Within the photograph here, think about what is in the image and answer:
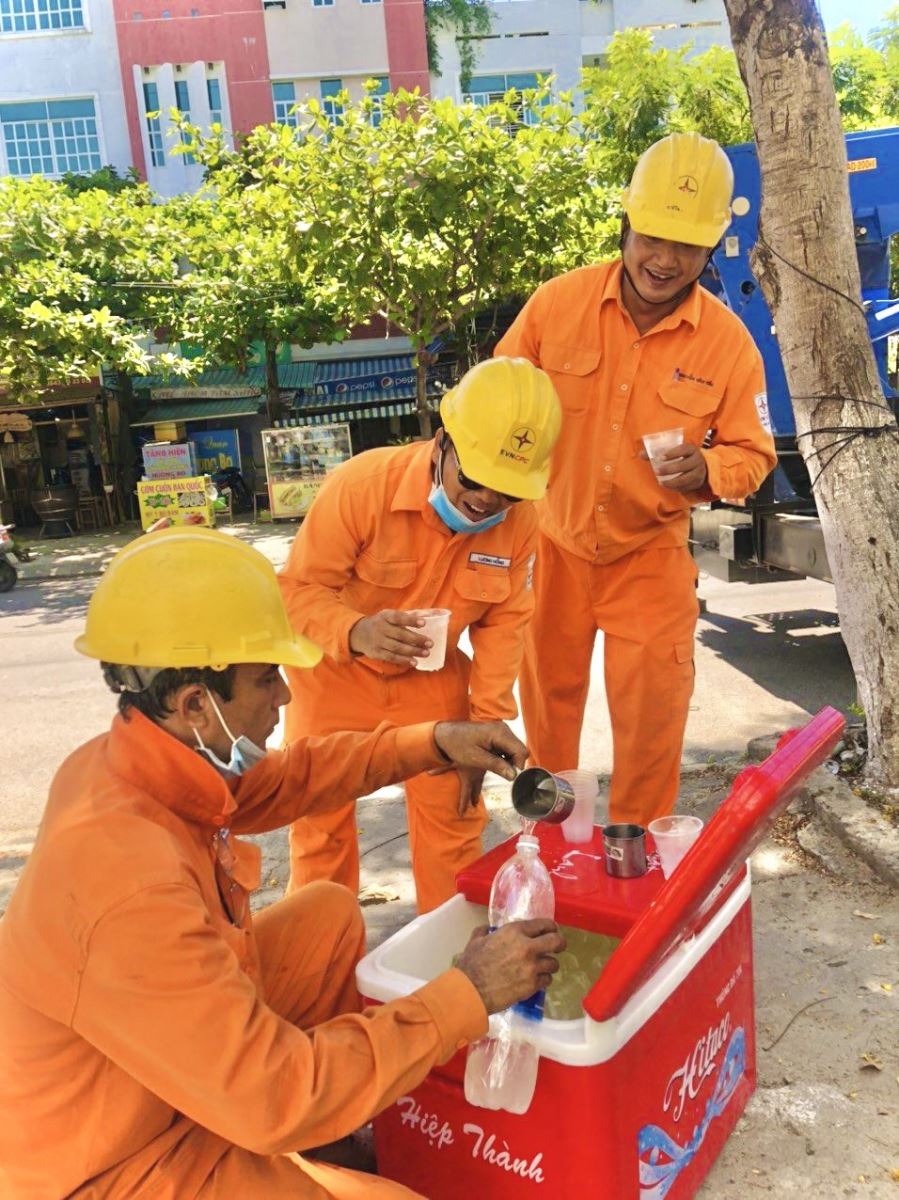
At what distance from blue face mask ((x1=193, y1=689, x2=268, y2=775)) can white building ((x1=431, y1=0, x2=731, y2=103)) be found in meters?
23.7

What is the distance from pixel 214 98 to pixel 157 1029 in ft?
76.8

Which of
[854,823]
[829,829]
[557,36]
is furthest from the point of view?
[557,36]

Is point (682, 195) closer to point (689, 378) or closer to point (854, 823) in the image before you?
point (689, 378)

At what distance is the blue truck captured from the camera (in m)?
5.78

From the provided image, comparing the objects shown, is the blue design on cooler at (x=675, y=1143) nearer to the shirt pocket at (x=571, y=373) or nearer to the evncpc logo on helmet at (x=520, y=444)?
the evncpc logo on helmet at (x=520, y=444)

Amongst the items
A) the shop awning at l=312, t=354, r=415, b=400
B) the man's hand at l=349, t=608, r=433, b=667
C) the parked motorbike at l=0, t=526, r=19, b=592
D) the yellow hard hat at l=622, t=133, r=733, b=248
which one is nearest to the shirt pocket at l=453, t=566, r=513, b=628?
the man's hand at l=349, t=608, r=433, b=667

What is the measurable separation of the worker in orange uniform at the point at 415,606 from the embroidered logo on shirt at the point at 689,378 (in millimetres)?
596

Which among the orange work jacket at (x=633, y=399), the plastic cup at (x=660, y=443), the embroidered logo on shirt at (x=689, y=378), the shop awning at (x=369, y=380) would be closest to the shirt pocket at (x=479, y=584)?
the orange work jacket at (x=633, y=399)

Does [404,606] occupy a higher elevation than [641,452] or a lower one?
lower

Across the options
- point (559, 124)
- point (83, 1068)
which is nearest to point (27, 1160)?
point (83, 1068)

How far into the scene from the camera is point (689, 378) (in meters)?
2.98

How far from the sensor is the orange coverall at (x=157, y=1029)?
1448 millimetres

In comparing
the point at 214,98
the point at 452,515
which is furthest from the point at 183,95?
the point at 452,515

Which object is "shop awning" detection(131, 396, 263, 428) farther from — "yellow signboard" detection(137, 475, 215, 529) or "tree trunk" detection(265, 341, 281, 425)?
"yellow signboard" detection(137, 475, 215, 529)
